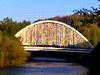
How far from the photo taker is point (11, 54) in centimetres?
3694

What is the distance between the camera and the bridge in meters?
50.5

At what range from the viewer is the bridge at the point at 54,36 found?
5050cm

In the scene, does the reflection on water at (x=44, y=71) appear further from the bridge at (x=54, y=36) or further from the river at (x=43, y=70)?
the bridge at (x=54, y=36)

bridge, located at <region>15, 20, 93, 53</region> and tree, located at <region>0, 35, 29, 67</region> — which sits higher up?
bridge, located at <region>15, 20, 93, 53</region>

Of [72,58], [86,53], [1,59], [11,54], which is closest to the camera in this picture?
[1,59]

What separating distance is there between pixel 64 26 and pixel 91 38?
427 inches

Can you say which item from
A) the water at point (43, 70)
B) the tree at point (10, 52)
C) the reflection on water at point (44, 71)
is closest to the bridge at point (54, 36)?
the tree at point (10, 52)

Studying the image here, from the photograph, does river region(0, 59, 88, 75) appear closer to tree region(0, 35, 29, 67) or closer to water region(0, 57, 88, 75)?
water region(0, 57, 88, 75)

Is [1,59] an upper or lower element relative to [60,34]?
lower

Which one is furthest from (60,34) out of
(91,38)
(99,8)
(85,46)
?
(99,8)

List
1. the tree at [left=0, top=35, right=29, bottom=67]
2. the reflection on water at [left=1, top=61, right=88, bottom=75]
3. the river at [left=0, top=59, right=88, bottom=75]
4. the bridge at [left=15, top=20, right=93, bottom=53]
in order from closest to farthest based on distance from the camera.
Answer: the reflection on water at [left=1, top=61, right=88, bottom=75] → the river at [left=0, top=59, right=88, bottom=75] → the tree at [left=0, top=35, right=29, bottom=67] → the bridge at [left=15, top=20, right=93, bottom=53]

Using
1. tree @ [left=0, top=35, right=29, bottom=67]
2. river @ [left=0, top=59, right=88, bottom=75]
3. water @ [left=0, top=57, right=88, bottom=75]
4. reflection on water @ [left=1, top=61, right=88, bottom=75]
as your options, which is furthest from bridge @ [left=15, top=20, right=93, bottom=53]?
reflection on water @ [left=1, top=61, right=88, bottom=75]

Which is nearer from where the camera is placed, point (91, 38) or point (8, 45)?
point (8, 45)

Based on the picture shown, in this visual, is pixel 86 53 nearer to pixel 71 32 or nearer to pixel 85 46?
pixel 85 46
